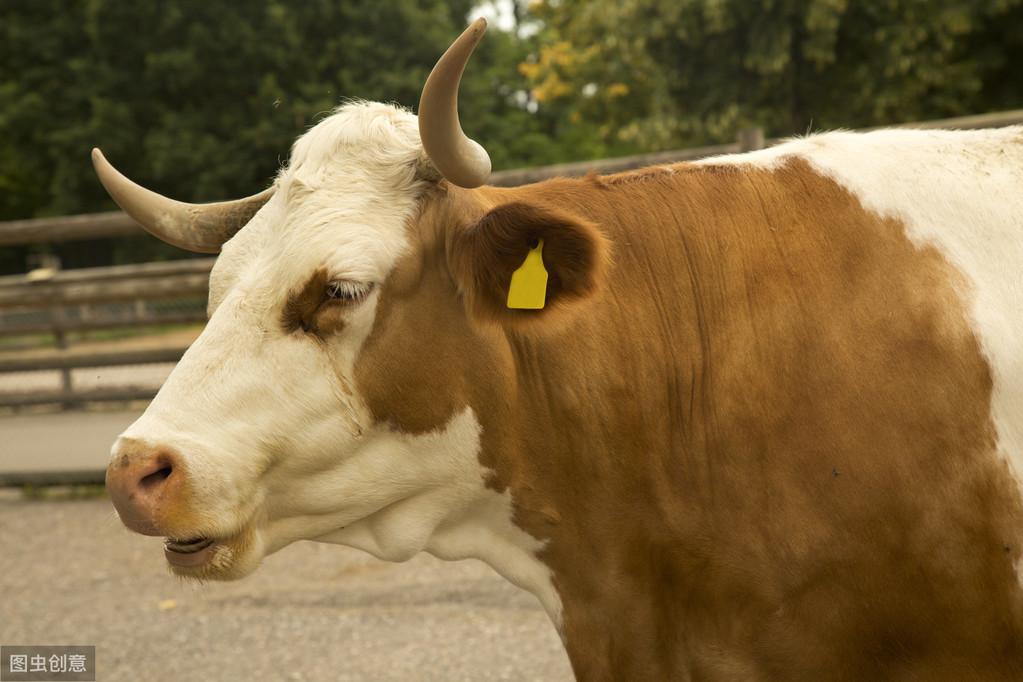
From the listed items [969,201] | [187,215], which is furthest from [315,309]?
[969,201]

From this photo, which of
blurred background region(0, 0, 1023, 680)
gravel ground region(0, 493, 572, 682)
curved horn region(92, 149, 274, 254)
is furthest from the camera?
blurred background region(0, 0, 1023, 680)

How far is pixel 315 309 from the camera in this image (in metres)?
1.92

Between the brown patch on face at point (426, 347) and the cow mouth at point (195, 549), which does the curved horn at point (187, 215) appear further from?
the cow mouth at point (195, 549)

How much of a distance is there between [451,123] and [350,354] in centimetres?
49

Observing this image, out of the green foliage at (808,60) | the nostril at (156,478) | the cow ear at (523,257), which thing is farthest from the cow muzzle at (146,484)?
the green foliage at (808,60)

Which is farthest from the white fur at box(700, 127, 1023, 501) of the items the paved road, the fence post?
the paved road

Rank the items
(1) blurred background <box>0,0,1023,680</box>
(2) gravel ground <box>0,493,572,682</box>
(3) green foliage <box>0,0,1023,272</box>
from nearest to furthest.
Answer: (2) gravel ground <box>0,493,572,682</box>
(1) blurred background <box>0,0,1023,680</box>
(3) green foliage <box>0,0,1023,272</box>

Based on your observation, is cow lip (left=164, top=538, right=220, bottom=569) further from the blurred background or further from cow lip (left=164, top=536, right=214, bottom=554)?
the blurred background

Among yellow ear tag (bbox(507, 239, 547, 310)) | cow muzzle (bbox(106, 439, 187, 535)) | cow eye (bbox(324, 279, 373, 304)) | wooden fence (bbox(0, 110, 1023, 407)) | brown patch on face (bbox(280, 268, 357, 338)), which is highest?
yellow ear tag (bbox(507, 239, 547, 310))

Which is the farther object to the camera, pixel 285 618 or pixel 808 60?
pixel 808 60

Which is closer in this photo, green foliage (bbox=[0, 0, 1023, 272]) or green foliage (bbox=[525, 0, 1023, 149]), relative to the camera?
green foliage (bbox=[525, 0, 1023, 149])

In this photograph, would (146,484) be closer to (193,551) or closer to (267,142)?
(193,551)

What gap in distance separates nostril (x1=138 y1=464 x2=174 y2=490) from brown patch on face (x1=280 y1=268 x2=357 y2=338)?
1.12 feet

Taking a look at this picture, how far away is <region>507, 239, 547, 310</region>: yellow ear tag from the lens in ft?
6.30
